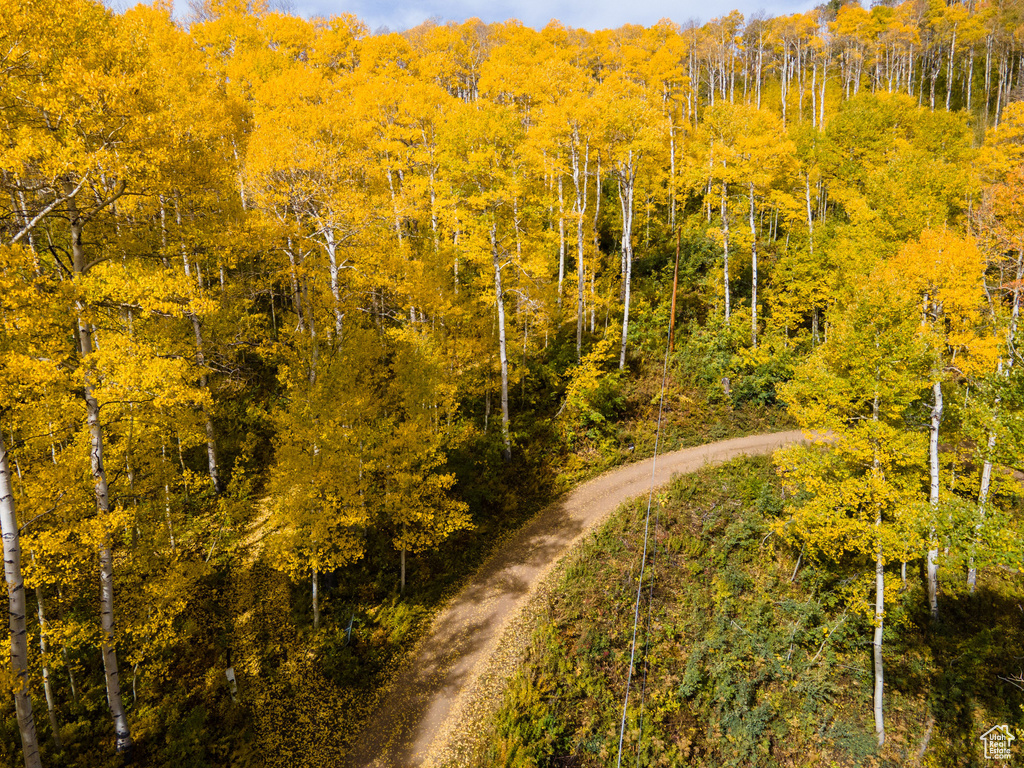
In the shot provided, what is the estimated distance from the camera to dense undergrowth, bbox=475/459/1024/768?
39.3ft

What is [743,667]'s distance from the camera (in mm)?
13773

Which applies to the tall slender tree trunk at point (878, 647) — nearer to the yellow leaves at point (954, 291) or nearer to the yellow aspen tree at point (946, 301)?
the yellow aspen tree at point (946, 301)

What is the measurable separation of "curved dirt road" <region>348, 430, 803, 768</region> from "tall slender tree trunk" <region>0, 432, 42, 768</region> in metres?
6.53

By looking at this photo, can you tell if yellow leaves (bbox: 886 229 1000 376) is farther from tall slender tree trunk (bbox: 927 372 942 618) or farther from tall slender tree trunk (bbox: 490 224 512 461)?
tall slender tree trunk (bbox: 490 224 512 461)

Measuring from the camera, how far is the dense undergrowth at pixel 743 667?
39.3ft

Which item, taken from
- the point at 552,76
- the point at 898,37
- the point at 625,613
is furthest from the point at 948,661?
the point at 898,37

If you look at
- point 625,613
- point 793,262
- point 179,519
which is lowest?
point 625,613

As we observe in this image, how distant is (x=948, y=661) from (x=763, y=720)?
5804 millimetres

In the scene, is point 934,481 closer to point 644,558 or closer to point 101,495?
point 644,558

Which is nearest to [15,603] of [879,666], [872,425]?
[872,425]

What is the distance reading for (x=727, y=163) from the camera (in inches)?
939

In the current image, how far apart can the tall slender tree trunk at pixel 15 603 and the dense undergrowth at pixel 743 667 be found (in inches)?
340

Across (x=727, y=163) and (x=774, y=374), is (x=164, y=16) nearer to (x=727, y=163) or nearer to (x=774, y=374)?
(x=727, y=163)

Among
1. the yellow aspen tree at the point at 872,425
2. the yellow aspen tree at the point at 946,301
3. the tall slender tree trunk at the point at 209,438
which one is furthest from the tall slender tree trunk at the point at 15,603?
the yellow aspen tree at the point at 946,301
